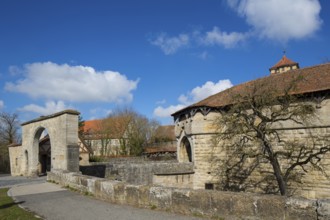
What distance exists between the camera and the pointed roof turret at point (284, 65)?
4659 cm

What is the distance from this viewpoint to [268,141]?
10969 millimetres

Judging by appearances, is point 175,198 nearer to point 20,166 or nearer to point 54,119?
point 54,119

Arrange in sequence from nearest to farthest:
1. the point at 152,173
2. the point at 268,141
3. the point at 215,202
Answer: the point at 215,202, the point at 268,141, the point at 152,173

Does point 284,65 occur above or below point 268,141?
above

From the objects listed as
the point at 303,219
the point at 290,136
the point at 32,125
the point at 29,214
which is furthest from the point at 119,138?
the point at 303,219

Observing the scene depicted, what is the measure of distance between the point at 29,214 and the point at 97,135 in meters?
33.1

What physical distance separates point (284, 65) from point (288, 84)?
35.2 metres

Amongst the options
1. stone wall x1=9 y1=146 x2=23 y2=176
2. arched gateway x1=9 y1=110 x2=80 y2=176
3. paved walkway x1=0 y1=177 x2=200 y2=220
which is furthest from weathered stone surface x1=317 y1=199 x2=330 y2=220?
stone wall x1=9 y1=146 x2=23 y2=176

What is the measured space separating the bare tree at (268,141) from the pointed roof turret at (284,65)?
34.4 meters

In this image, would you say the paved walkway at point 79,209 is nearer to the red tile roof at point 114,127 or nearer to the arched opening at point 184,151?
the arched opening at point 184,151

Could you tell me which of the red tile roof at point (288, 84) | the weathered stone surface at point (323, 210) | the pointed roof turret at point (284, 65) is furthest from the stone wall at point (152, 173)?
the pointed roof turret at point (284, 65)

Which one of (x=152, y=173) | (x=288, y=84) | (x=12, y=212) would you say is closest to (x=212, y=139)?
(x=288, y=84)

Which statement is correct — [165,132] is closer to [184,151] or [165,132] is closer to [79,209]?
[184,151]

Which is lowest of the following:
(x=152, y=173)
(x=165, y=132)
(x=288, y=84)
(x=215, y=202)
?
(x=152, y=173)
